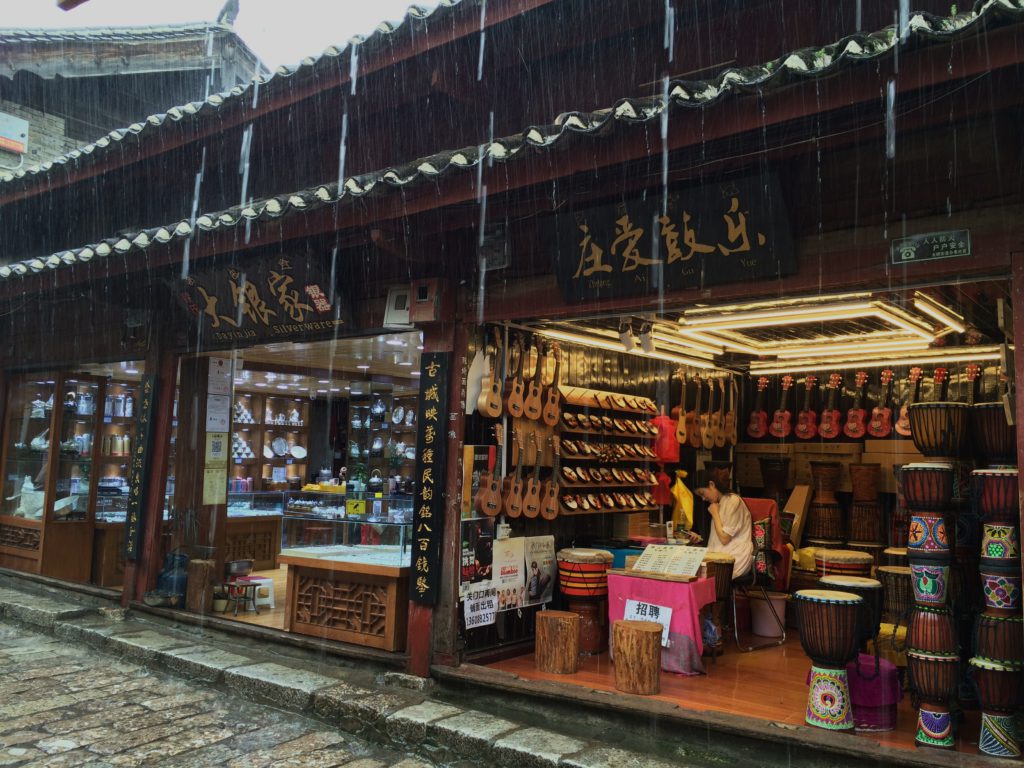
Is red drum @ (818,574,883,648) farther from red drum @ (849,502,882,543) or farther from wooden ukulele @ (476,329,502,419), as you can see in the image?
red drum @ (849,502,882,543)

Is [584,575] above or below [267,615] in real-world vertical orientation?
above

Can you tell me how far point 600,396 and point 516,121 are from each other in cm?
340

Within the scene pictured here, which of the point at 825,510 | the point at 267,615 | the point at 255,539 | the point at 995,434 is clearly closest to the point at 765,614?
the point at 825,510

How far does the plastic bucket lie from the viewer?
843 cm

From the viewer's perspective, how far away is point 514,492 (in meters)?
7.35

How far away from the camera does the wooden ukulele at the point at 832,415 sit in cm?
1088

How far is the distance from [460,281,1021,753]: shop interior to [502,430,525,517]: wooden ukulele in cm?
3

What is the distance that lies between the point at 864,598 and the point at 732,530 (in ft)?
8.44

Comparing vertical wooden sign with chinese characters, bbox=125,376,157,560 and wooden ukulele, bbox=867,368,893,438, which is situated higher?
wooden ukulele, bbox=867,368,893,438

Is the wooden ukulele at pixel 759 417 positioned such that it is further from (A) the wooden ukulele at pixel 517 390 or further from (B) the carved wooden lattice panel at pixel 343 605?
(B) the carved wooden lattice panel at pixel 343 605

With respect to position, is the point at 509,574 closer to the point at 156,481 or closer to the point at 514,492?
the point at 514,492

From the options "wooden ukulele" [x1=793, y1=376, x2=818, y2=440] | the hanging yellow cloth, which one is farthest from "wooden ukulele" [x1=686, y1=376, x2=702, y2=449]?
"wooden ukulele" [x1=793, y1=376, x2=818, y2=440]

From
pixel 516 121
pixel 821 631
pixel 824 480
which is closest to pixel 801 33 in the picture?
pixel 516 121

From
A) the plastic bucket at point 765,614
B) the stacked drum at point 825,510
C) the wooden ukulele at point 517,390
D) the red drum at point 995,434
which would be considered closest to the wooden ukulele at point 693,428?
the stacked drum at point 825,510
